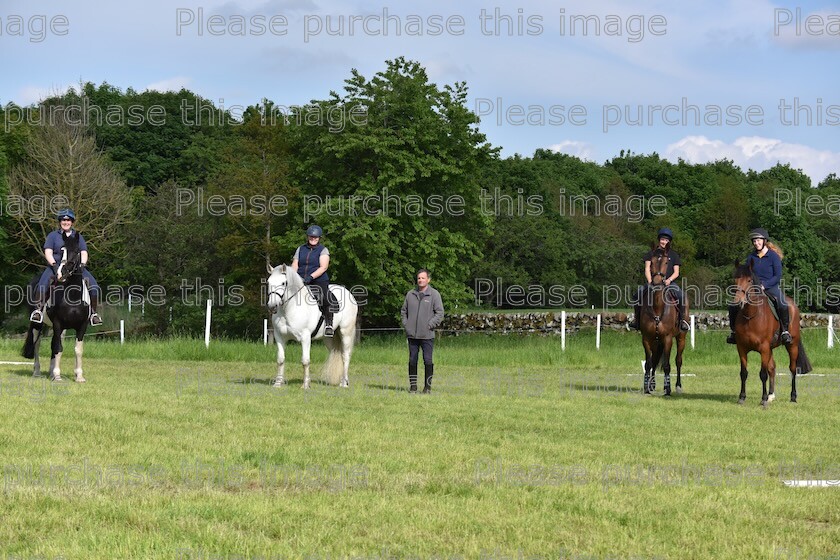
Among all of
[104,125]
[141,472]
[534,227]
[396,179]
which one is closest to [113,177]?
[104,125]

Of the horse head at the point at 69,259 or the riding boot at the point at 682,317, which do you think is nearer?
the horse head at the point at 69,259

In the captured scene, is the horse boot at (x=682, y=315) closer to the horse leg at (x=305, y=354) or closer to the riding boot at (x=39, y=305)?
the horse leg at (x=305, y=354)

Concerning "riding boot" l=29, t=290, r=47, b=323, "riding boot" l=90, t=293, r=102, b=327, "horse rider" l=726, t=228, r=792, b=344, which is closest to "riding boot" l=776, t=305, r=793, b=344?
"horse rider" l=726, t=228, r=792, b=344

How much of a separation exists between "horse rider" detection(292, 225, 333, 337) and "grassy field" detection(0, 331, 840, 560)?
59.9 inches

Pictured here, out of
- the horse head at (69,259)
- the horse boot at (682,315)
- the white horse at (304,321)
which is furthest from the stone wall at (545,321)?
the horse head at (69,259)

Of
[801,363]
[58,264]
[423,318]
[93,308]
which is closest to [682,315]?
[801,363]

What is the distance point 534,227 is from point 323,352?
47677 mm

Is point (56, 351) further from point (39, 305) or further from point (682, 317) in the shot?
point (682, 317)

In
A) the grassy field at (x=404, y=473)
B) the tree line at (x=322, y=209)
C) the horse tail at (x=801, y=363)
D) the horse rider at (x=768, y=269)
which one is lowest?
the grassy field at (x=404, y=473)

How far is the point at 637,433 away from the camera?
36.7 ft

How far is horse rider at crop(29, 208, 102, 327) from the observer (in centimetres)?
1583

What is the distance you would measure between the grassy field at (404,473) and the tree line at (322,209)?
2435 centimetres

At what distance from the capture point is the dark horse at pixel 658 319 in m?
16.3

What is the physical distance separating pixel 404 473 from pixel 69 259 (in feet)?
31.3
